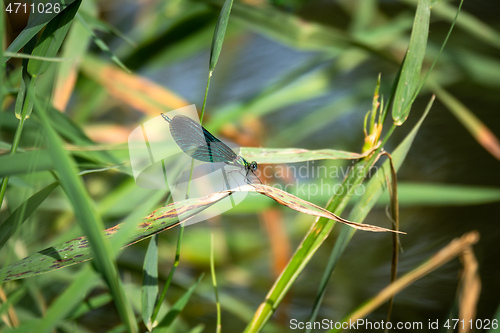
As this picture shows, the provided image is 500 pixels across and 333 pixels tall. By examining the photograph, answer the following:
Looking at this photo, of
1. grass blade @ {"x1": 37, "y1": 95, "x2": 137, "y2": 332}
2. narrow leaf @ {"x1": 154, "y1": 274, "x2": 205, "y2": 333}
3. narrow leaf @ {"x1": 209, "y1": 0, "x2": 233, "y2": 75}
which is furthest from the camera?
narrow leaf @ {"x1": 154, "y1": 274, "x2": 205, "y2": 333}

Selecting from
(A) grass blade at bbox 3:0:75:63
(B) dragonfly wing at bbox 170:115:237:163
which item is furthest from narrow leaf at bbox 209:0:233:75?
(A) grass blade at bbox 3:0:75:63

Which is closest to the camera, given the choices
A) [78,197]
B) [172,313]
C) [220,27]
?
[78,197]

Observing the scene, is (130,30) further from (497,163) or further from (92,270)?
(497,163)

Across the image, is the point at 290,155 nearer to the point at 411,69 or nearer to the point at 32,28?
the point at 411,69

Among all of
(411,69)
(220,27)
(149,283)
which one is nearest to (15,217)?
(149,283)

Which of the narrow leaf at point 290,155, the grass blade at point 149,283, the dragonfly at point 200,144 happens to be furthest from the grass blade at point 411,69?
the grass blade at point 149,283

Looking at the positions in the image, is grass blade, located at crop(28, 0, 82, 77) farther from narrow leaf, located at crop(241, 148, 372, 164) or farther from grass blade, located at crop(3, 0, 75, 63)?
narrow leaf, located at crop(241, 148, 372, 164)

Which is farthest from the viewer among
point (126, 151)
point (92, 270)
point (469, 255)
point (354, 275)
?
point (354, 275)

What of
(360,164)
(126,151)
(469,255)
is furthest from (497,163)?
(126,151)
